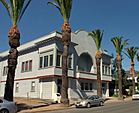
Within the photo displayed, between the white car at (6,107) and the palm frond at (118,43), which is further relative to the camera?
the palm frond at (118,43)

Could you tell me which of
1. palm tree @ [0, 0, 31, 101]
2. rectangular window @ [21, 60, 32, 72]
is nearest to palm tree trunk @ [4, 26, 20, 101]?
palm tree @ [0, 0, 31, 101]

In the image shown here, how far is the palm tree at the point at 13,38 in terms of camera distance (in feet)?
80.3

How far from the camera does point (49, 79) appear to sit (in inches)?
1470

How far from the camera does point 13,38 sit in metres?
25.0

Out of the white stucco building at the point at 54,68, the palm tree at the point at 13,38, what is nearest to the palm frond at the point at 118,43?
the white stucco building at the point at 54,68

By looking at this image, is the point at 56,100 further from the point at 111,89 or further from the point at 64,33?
the point at 111,89

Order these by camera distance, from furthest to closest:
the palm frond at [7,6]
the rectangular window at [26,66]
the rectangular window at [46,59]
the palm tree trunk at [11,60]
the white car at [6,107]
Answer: the rectangular window at [26,66] < the rectangular window at [46,59] < the palm frond at [7,6] < the palm tree trunk at [11,60] < the white car at [6,107]

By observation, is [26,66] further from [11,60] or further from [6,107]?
[6,107]

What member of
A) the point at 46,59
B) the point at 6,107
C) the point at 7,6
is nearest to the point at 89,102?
the point at 46,59

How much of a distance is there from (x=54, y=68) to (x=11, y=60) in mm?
11873

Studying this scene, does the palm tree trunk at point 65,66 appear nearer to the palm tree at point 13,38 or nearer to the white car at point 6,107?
the palm tree at point 13,38

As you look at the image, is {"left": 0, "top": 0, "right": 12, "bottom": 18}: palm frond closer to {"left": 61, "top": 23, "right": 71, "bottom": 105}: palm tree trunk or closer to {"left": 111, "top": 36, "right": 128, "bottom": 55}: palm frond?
{"left": 61, "top": 23, "right": 71, "bottom": 105}: palm tree trunk

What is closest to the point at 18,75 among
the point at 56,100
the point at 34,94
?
the point at 34,94

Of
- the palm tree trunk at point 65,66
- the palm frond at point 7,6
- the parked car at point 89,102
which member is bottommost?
the parked car at point 89,102
